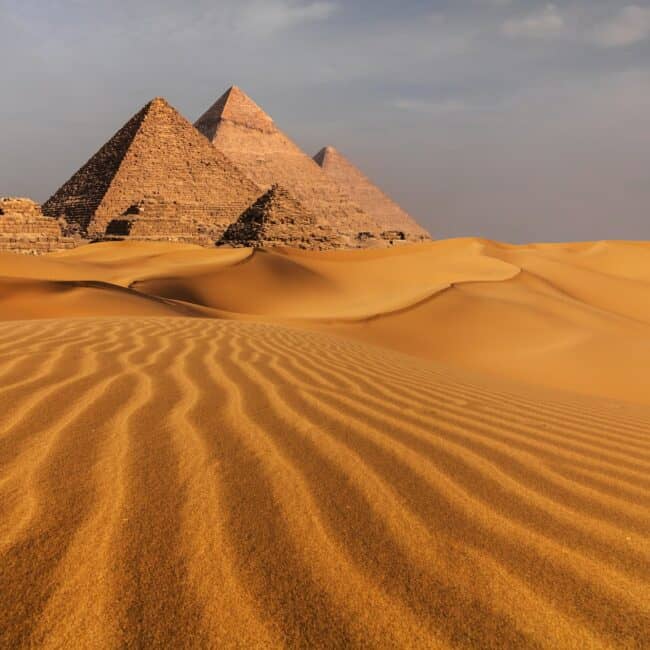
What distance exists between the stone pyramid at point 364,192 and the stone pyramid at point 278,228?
84.6m

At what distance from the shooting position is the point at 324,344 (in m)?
6.11

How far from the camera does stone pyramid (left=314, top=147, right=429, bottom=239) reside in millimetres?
123188

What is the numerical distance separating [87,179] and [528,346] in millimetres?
68199

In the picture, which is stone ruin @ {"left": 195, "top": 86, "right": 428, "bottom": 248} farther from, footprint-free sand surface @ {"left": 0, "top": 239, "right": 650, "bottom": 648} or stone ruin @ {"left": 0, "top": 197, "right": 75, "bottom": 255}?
footprint-free sand surface @ {"left": 0, "top": 239, "right": 650, "bottom": 648}

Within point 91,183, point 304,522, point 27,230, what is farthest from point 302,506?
point 91,183

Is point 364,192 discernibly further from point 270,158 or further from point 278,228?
point 278,228

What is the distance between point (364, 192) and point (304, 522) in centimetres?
12758

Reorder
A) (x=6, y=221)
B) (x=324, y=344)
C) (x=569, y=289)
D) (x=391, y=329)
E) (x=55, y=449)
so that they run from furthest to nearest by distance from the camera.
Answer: (x=6, y=221) < (x=569, y=289) < (x=391, y=329) < (x=324, y=344) < (x=55, y=449)

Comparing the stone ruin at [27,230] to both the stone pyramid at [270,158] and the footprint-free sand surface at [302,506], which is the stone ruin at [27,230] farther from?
the stone pyramid at [270,158]

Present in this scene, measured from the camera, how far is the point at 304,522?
61.9 inches

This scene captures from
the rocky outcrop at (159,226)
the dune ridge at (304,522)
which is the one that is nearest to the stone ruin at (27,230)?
the rocky outcrop at (159,226)

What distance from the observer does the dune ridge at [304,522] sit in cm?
117

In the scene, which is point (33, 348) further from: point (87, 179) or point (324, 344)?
point (87, 179)

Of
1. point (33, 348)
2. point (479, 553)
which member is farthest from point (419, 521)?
point (33, 348)
